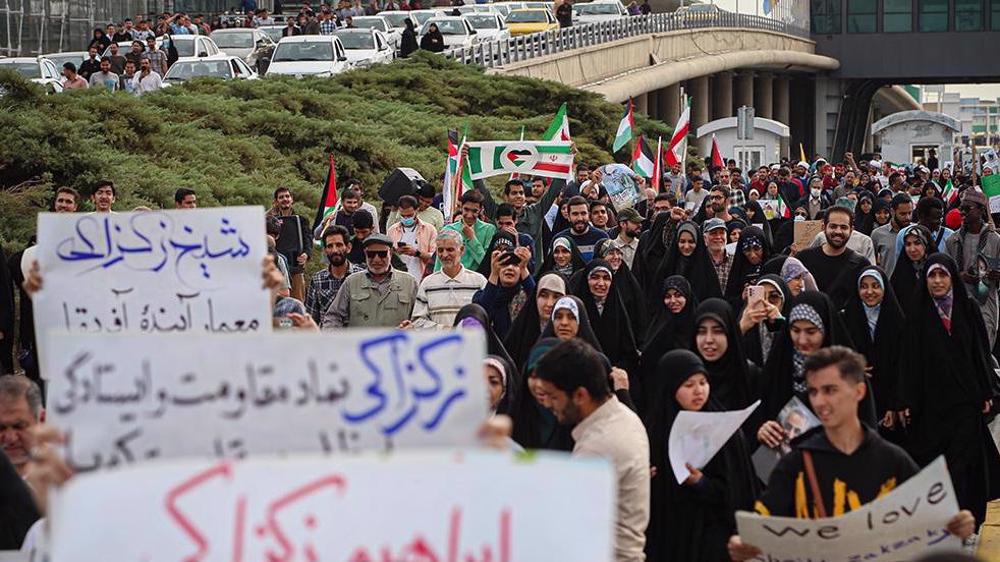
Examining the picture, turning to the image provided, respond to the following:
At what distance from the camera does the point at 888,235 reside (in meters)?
14.9

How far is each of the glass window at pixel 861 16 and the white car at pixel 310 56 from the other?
1581 inches

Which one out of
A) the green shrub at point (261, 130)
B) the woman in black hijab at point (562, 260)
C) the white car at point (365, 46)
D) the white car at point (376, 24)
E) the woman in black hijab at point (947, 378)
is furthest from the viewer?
the white car at point (376, 24)

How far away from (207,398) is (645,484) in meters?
2.05

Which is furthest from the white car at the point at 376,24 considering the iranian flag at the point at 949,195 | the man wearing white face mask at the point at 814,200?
the iranian flag at the point at 949,195

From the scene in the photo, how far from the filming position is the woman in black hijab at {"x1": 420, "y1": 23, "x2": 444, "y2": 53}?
121 feet

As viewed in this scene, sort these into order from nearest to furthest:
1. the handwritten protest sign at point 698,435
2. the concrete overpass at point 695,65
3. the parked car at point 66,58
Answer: the handwritten protest sign at point 698,435 < the parked car at point 66,58 < the concrete overpass at point 695,65

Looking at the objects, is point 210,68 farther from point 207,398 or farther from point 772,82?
point 772,82

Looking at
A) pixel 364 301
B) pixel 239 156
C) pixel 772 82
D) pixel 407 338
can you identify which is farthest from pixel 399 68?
pixel 772 82

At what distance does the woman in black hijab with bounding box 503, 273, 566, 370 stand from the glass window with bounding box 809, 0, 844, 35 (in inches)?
2548

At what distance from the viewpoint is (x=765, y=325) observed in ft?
32.3

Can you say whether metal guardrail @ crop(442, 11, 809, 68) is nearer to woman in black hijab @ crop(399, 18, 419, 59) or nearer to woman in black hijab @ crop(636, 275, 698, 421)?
woman in black hijab @ crop(399, 18, 419, 59)

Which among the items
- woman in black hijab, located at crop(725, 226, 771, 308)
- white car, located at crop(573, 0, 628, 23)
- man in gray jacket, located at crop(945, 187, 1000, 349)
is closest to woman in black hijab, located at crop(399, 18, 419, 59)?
white car, located at crop(573, 0, 628, 23)

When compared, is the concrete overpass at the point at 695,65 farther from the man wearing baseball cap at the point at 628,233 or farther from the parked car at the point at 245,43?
the man wearing baseball cap at the point at 628,233

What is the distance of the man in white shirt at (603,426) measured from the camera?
5.47 m
